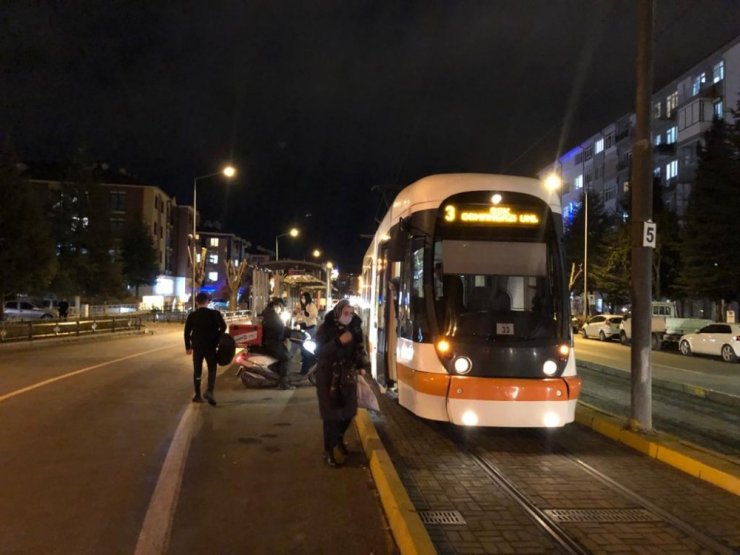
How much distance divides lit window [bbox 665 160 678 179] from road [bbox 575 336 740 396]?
2885cm

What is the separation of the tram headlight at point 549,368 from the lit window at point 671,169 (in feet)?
159

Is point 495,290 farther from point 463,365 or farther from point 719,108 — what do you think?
point 719,108

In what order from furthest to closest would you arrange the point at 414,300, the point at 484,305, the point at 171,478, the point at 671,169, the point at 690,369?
1. the point at 671,169
2. the point at 690,369
3. the point at 414,300
4. the point at 484,305
5. the point at 171,478

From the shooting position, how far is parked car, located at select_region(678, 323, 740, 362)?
2398cm

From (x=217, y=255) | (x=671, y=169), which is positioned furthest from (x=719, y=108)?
(x=217, y=255)

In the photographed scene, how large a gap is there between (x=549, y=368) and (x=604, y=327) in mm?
30932

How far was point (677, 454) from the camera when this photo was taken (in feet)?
24.1

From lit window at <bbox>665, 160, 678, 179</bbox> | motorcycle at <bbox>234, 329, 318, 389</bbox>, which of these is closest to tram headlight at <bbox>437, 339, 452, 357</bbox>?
motorcycle at <bbox>234, 329, 318, 389</bbox>

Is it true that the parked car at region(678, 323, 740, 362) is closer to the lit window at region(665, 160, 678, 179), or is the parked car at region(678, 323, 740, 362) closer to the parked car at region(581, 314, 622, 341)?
the parked car at region(581, 314, 622, 341)

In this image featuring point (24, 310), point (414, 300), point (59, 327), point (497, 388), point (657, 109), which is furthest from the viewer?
point (657, 109)

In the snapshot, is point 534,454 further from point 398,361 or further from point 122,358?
point 122,358

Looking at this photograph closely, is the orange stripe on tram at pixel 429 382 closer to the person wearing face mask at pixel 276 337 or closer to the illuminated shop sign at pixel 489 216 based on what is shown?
the illuminated shop sign at pixel 489 216

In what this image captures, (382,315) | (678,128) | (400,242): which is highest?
(678,128)

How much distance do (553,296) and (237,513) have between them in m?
4.63
